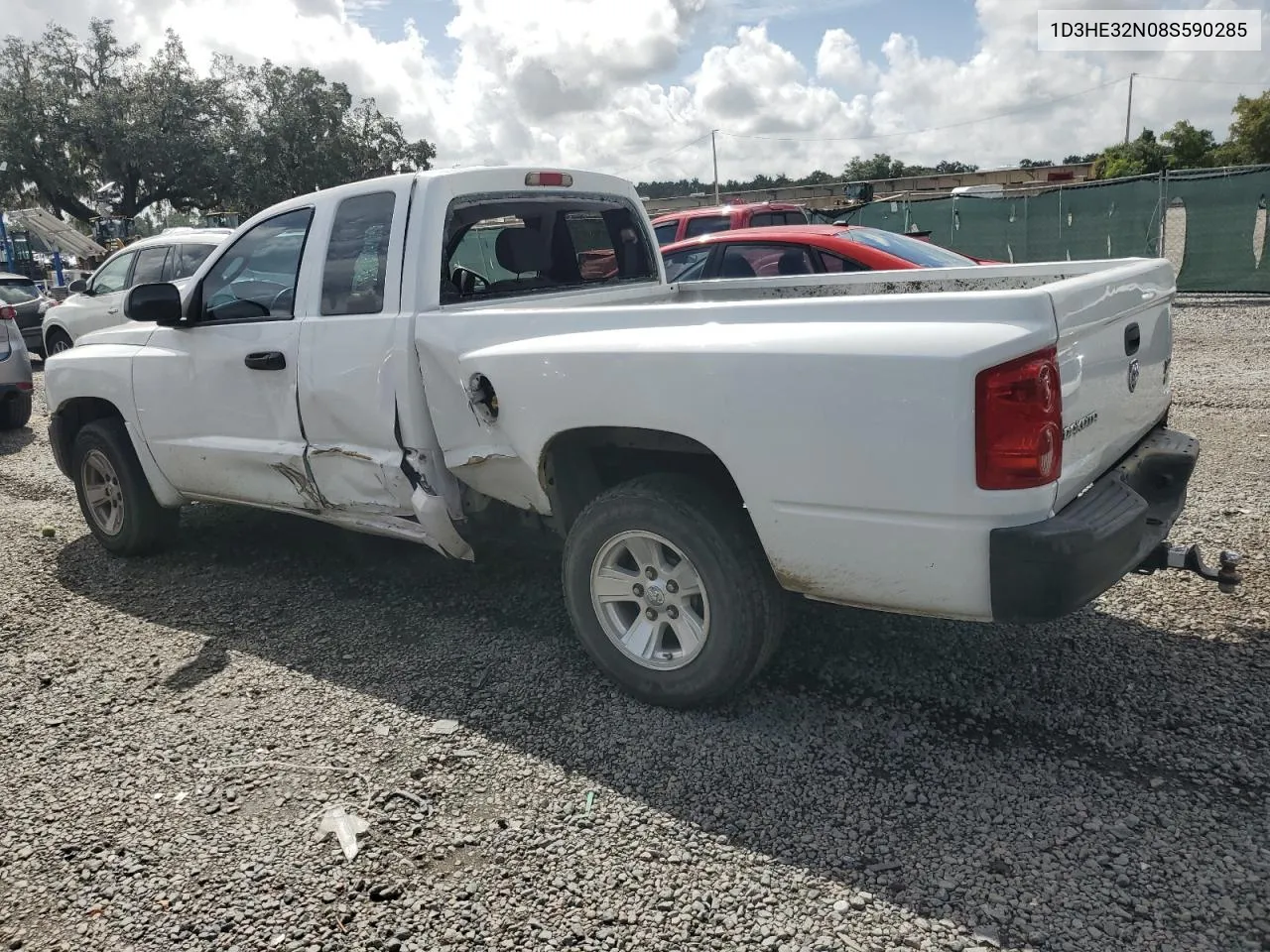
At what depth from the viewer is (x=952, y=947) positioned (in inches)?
93.5

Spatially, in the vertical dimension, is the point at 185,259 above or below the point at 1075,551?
above

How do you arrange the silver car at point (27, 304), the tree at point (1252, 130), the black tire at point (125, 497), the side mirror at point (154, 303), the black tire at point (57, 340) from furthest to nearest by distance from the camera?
the tree at point (1252, 130)
the silver car at point (27, 304)
the black tire at point (57, 340)
the black tire at point (125, 497)
the side mirror at point (154, 303)

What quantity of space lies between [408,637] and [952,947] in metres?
2.70

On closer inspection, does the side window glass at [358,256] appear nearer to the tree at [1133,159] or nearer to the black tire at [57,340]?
the black tire at [57,340]

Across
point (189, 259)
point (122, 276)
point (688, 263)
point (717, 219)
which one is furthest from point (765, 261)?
point (122, 276)

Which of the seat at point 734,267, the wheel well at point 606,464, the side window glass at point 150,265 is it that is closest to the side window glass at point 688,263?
the seat at point 734,267

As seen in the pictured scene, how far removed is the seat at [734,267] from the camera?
8.30m

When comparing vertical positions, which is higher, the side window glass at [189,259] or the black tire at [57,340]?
the side window glass at [189,259]

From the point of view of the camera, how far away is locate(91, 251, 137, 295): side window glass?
11919mm

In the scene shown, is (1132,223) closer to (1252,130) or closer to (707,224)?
(707,224)

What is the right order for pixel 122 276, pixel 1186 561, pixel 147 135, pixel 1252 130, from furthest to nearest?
pixel 1252 130 < pixel 147 135 < pixel 122 276 < pixel 1186 561

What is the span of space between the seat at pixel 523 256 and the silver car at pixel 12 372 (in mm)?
7405

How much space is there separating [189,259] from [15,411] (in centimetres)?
251

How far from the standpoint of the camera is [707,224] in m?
11.2
